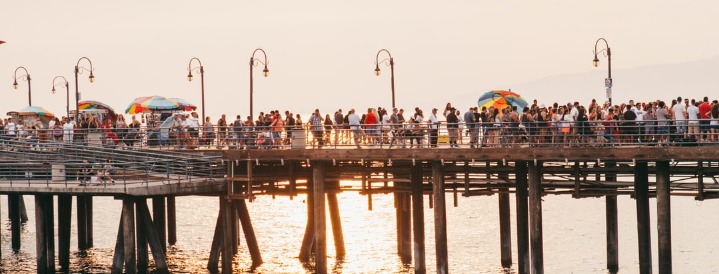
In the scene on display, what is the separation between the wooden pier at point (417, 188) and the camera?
34125 millimetres

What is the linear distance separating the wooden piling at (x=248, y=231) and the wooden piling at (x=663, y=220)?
52.4 ft

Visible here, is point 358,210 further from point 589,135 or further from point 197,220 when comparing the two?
point 589,135

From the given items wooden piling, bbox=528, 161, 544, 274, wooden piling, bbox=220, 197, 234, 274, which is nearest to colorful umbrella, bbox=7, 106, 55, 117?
wooden piling, bbox=220, 197, 234, 274

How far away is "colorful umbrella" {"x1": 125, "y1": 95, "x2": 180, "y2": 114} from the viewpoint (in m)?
52.6

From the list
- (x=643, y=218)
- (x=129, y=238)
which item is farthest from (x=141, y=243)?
(x=643, y=218)

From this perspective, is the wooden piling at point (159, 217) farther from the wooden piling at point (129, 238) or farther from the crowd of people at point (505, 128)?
the wooden piling at point (129, 238)

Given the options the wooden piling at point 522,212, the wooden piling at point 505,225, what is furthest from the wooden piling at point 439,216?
the wooden piling at point 505,225

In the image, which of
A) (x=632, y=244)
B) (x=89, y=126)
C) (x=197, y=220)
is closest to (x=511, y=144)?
(x=89, y=126)

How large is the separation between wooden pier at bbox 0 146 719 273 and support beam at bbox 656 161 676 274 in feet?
0.09

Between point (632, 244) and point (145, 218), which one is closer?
point (145, 218)

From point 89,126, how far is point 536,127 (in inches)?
810

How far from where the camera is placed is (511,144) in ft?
120

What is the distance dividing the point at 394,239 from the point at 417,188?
69.7ft

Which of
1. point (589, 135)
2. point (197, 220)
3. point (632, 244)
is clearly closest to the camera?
point (589, 135)
